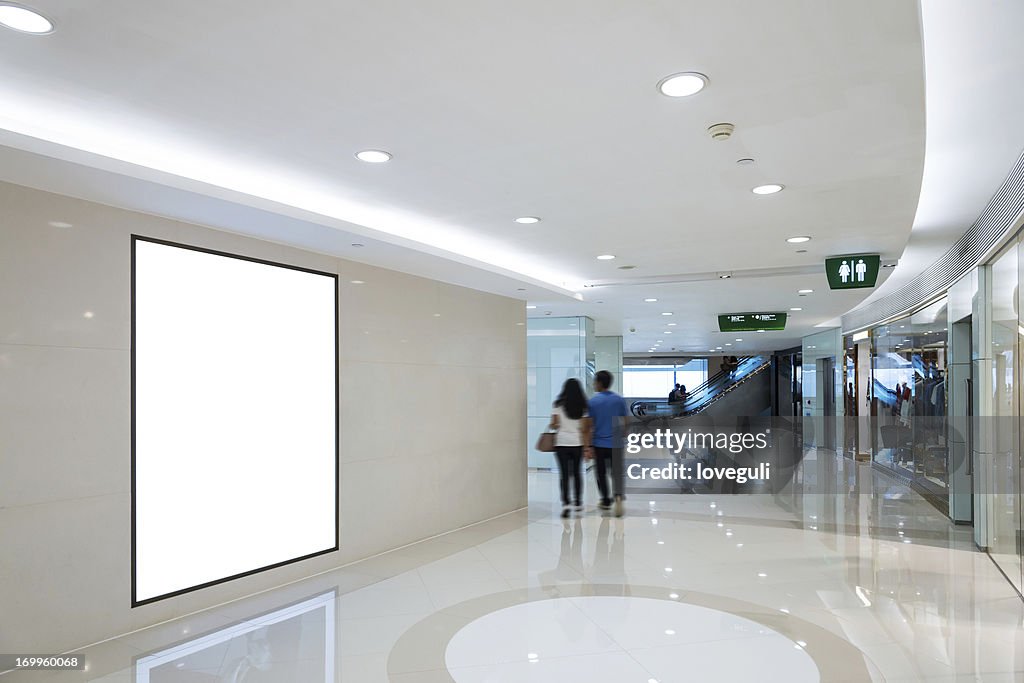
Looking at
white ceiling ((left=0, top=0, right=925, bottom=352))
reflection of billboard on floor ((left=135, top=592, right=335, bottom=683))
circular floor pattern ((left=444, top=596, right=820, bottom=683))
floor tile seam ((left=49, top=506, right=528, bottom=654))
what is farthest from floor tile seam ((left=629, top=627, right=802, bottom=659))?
white ceiling ((left=0, top=0, right=925, bottom=352))

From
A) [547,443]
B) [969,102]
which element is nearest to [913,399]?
[547,443]

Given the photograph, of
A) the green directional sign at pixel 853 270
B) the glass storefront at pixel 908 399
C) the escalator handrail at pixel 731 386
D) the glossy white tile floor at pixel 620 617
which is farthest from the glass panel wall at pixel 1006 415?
the escalator handrail at pixel 731 386

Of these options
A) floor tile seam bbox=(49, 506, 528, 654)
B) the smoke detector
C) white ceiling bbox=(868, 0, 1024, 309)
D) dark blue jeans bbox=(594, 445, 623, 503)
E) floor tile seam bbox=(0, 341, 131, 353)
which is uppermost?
white ceiling bbox=(868, 0, 1024, 309)

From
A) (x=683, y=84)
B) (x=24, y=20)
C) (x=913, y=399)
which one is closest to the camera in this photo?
(x=24, y=20)

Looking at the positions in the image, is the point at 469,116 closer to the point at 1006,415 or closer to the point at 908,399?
the point at 1006,415

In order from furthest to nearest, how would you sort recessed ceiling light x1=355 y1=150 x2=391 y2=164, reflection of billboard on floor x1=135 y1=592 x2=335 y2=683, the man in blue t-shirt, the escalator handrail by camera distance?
1. the escalator handrail
2. the man in blue t-shirt
3. recessed ceiling light x1=355 y1=150 x2=391 y2=164
4. reflection of billboard on floor x1=135 y1=592 x2=335 y2=683

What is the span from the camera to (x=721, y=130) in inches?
157

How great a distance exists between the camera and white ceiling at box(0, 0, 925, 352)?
2.87 m

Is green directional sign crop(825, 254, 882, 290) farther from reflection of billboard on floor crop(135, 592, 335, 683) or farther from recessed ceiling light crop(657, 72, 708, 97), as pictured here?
reflection of billboard on floor crop(135, 592, 335, 683)

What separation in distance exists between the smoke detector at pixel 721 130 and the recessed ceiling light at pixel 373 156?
213 centimetres

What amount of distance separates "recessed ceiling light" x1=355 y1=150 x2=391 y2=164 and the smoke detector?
2.13 m

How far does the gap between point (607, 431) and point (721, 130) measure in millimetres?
6177

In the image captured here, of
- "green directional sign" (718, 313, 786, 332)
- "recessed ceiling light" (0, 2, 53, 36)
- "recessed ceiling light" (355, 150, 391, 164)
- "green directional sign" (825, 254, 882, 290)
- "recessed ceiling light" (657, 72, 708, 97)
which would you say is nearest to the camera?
"recessed ceiling light" (0, 2, 53, 36)

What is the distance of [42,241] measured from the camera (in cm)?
446
